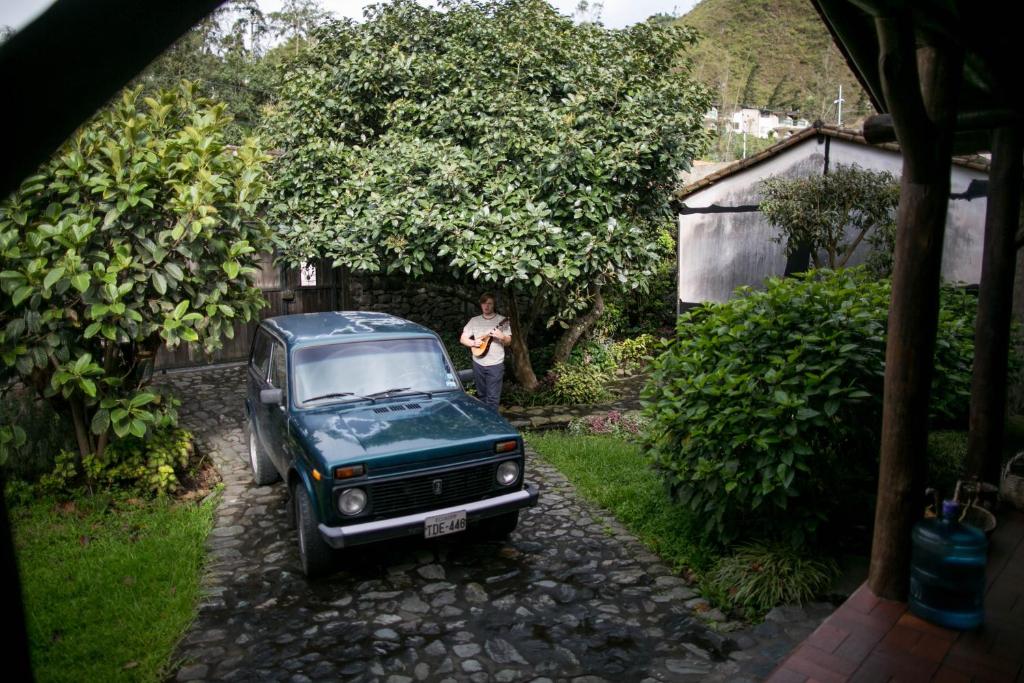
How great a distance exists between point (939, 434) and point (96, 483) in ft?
29.5

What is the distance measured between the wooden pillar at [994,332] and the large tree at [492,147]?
4.55 meters

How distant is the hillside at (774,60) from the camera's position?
49.3m

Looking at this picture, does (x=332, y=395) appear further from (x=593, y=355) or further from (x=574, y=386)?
(x=593, y=355)

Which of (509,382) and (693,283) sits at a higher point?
(693,283)

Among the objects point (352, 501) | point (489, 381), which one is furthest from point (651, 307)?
point (352, 501)

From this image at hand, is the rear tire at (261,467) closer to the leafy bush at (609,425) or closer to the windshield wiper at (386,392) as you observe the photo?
the windshield wiper at (386,392)

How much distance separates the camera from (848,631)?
3.98 meters

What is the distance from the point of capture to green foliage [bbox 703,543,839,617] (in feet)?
16.0

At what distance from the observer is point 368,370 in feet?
21.1

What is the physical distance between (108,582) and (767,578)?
4862mm

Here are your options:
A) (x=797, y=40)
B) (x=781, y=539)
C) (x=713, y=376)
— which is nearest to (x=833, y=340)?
(x=713, y=376)

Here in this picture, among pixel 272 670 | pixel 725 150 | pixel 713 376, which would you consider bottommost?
pixel 272 670

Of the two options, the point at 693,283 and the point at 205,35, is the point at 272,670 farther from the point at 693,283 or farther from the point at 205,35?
the point at 205,35

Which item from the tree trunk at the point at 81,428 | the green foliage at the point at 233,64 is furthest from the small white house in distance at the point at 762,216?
the green foliage at the point at 233,64
